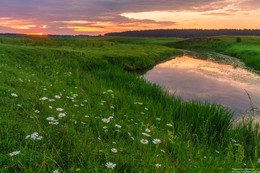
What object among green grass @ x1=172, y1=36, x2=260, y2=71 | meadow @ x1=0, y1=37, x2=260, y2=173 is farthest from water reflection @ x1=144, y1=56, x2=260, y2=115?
green grass @ x1=172, y1=36, x2=260, y2=71

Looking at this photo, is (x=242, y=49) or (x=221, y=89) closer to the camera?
(x=221, y=89)

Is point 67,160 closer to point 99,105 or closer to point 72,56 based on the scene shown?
point 99,105

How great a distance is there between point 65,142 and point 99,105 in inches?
201

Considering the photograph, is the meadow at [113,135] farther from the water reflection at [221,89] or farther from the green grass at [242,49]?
the green grass at [242,49]

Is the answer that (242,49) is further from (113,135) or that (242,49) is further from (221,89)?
(113,135)

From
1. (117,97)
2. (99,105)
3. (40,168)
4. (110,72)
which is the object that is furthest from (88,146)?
(110,72)

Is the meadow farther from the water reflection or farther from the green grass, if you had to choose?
the green grass

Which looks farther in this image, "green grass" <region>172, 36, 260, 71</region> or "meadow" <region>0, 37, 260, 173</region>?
"green grass" <region>172, 36, 260, 71</region>

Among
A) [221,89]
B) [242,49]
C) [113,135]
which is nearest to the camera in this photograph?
[113,135]

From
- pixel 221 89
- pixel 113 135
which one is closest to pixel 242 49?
pixel 221 89

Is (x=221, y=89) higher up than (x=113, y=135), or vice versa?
(x=113, y=135)

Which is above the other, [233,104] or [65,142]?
[65,142]

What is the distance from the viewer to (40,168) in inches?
178

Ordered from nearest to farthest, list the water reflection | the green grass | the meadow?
the meadow → the water reflection → the green grass
